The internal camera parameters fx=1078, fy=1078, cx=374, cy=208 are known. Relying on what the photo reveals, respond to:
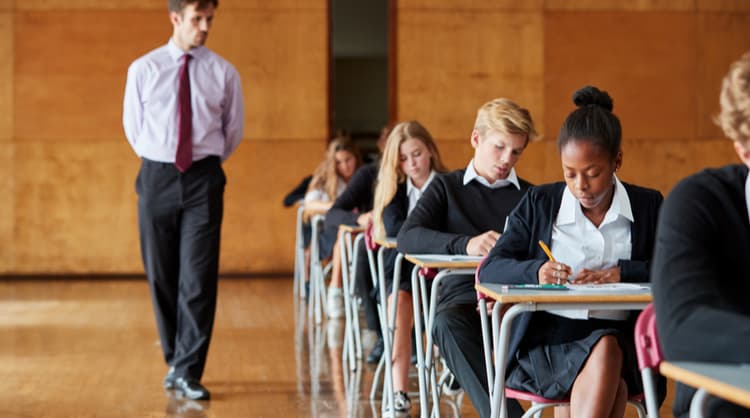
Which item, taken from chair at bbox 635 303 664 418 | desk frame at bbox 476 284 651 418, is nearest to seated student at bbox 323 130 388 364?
desk frame at bbox 476 284 651 418

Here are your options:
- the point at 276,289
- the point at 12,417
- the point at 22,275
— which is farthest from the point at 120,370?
the point at 22,275

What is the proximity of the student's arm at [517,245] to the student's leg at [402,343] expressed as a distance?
134 cm

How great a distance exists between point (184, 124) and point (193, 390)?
108 cm

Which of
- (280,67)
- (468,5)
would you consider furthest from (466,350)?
(468,5)

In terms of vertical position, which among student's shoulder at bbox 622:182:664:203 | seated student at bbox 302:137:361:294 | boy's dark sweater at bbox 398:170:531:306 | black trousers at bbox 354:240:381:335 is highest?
student's shoulder at bbox 622:182:664:203

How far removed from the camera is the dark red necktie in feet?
14.4

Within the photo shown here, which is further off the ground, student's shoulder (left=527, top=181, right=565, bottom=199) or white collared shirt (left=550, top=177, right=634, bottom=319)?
student's shoulder (left=527, top=181, right=565, bottom=199)

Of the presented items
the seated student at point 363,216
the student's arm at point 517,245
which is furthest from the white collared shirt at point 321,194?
the student's arm at point 517,245

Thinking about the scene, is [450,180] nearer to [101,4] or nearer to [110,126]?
[110,126]

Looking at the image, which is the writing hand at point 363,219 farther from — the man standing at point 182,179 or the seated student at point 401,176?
the man standing at point 182,179

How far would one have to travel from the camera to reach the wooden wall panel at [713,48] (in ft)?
32.4

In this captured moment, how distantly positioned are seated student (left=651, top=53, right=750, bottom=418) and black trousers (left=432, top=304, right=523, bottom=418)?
1.05m

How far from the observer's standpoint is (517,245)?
2748 millimetres

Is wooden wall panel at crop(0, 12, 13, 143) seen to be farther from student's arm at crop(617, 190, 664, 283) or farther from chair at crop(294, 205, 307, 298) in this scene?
student's arm at crop(617, 190, 664, 283)
